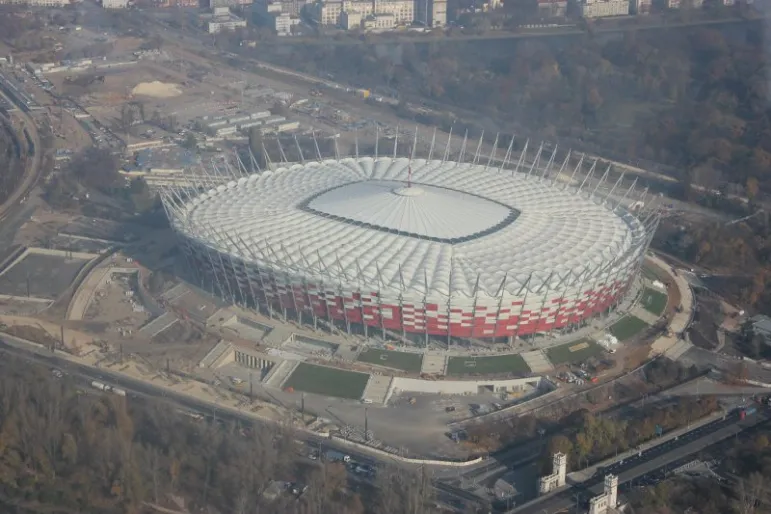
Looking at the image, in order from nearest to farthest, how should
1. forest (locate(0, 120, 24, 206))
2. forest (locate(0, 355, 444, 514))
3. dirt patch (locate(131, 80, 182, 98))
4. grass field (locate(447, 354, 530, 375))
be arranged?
forest (locate(0, 355, 444, 514)), grass field (locate(447, 354, 530, 375)), forest (locate(0, 120, 24, 206)), dirt patch (locate(131, 80, 182, 98))

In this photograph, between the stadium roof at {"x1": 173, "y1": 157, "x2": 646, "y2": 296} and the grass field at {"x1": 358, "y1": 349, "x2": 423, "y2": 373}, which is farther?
the stadium roof at {"x1": 173, "y1": 157, "x2": 646, "y2": 296}

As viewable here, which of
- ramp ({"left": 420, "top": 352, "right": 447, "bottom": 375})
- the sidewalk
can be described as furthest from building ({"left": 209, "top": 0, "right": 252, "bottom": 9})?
the sidewalk

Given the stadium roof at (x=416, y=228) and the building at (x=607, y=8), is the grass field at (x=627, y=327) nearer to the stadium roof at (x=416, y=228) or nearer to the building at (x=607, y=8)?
the stadium roof at (x=416, y=228)

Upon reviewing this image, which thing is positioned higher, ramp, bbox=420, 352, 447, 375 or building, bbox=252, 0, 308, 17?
building, bbox=252, 0, 308, 17

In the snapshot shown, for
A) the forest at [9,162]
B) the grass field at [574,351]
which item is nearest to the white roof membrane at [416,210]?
the grass field at [574,351]

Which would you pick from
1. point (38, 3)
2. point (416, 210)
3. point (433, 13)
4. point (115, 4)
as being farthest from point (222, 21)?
point (416, 210)

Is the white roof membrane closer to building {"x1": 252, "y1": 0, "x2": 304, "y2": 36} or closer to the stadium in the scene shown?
the stadium

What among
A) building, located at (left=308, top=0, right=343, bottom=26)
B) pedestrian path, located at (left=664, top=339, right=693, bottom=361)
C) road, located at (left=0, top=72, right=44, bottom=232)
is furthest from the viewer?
building, located at (left=308, top=0, right=343, bottom=26)

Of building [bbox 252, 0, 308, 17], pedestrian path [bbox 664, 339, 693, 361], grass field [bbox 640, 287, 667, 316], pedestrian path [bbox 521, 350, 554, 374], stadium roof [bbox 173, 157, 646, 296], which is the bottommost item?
pedestrian path [bbox 664, 339, 693, 361]
